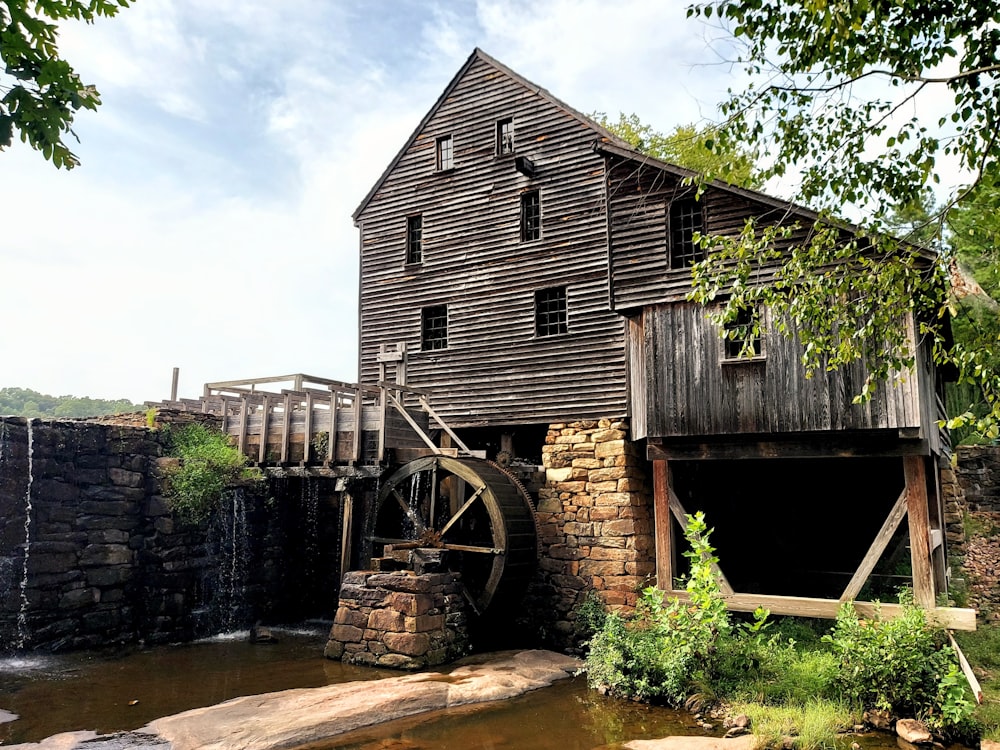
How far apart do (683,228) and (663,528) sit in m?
4.54

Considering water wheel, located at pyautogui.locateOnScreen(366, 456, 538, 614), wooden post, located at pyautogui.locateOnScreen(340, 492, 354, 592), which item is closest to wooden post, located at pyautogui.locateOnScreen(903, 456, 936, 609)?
water wheel, located at pyautogui.locateOnScreen(366, 456, 538, 614)

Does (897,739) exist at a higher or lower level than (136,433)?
lower

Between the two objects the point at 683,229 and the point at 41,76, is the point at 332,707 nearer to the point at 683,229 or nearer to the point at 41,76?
the point at 41,76

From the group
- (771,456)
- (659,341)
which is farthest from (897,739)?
(659,341)

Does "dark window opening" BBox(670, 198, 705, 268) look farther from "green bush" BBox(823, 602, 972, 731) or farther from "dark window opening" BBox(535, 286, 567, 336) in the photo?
"green bush" BBox(823, 602, 972, 731)

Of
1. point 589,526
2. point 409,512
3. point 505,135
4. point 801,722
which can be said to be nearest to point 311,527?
point 409,512

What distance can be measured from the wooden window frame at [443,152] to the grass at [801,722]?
1042 cm

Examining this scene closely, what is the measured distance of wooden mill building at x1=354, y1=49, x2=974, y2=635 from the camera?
9.54m

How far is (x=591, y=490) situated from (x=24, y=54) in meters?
9.30

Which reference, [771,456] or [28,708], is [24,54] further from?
[771,456]

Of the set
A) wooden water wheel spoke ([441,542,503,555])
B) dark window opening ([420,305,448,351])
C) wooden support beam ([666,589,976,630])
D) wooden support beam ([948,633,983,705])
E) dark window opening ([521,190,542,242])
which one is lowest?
wooden support beam ([948,633,983,705])

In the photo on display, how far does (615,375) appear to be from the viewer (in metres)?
11.7

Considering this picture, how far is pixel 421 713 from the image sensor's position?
7.73 meters

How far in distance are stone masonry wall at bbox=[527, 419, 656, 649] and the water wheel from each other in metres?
0.40
